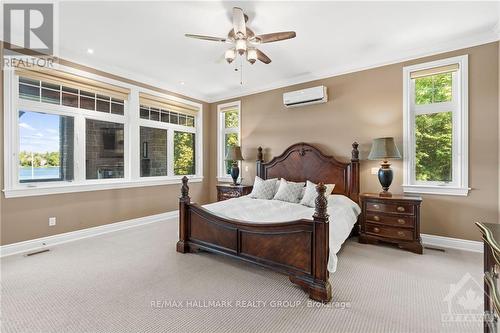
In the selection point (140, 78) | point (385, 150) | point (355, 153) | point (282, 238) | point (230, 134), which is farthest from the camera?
point (230, 134)

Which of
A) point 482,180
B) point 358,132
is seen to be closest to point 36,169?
point 358,132

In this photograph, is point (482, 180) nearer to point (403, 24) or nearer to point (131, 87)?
point (403, 24)

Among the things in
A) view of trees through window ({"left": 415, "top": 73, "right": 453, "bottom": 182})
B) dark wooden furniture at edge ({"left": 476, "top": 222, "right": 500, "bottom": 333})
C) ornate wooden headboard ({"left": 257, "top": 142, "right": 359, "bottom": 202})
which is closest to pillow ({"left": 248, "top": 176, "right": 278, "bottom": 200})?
ornate wooden headboard ({"left": 257, "top": 142, "right": 359, "bottom": 202})

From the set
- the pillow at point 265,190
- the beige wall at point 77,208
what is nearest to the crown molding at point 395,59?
the pillow at point 265,190

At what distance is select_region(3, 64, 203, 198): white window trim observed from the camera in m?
3.13

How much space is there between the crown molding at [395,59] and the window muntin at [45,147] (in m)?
3.40

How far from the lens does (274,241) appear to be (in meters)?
2.40

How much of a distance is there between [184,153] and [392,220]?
14.2 feet

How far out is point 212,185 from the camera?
605 centimetres

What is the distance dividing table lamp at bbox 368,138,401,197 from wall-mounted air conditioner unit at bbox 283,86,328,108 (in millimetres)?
1260

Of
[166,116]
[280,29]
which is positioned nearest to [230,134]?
[166,116]

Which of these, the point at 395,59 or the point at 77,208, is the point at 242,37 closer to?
the point at 395,59

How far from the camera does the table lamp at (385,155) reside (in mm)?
3408

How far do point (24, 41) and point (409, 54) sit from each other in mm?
5414
